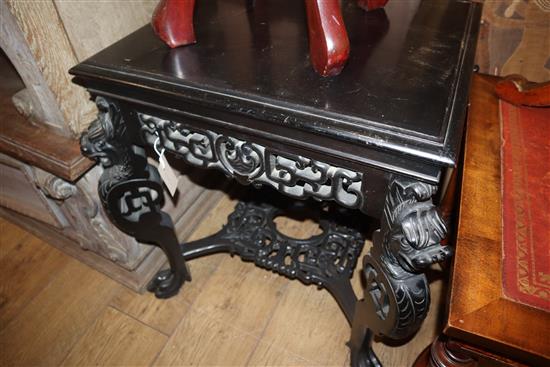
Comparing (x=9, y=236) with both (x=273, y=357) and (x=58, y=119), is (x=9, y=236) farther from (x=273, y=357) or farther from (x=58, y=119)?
(x=273, y=357)

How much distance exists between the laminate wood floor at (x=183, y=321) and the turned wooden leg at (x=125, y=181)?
154 mm

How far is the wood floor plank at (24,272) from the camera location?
1146 millimetres

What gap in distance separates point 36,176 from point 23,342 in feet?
1.53

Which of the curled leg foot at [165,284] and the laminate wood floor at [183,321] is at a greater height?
the curled leg foot at [165,284]

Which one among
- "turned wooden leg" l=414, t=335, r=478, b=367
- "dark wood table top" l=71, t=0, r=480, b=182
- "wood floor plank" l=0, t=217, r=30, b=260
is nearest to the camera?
"dark wood table top" l=71, t=0, r=480, b=182

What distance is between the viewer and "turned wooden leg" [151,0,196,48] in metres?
0.67

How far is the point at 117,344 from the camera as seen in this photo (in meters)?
1.04

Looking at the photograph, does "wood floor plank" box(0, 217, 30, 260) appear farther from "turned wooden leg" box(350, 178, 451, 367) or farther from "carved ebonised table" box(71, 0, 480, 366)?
"turned wooden leg" box(350, 178, 451, 367)

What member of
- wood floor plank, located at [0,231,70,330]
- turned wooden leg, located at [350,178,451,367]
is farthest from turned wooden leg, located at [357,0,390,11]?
wood floor plank, located at [0,231,70,330]

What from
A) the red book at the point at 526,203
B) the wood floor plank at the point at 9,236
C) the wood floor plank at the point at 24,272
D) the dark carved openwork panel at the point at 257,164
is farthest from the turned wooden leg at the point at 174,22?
the wood floor plank at the point at 9,236

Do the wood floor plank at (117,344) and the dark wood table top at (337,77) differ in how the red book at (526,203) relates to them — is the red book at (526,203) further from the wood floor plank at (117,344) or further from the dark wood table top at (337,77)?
the wood floor plank at (117,344)

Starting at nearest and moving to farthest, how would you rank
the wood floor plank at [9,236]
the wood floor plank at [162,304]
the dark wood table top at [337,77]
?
1. the dark wood table top at [337,77]
2. the wood floor plank at [162,304]
3. the wood floor plank at [9,236]

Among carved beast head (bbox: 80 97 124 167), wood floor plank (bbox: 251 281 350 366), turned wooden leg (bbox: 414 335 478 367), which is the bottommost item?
wood floor plank (bbox: 251 281 350 366)

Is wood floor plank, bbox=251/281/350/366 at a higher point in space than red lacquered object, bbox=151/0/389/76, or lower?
lower
